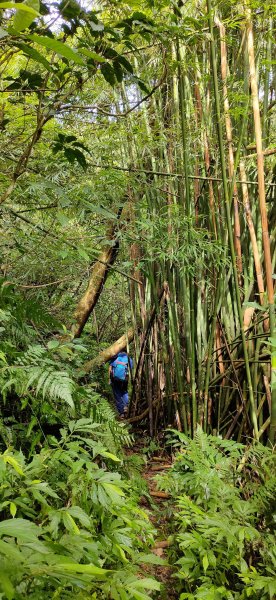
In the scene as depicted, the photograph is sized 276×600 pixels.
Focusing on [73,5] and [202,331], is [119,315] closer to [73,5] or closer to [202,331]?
[202,331]

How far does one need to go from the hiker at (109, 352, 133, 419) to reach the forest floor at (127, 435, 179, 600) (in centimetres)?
81

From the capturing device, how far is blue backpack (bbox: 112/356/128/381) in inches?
130

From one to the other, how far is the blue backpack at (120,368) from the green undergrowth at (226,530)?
1.70 m

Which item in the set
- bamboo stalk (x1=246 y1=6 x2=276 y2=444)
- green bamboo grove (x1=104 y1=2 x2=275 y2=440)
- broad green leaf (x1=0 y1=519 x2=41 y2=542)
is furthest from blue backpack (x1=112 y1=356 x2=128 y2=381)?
broad green leaf (x1=0 y1=519 x2=41 y2=542)

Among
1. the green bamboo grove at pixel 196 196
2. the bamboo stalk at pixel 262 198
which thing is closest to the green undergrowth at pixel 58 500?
the green bamboo grove at pixel 196 196

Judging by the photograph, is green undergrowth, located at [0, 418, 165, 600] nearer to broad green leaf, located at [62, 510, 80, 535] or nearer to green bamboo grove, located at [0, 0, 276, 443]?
broad green leaf, located at [62, 510, 80, 535]

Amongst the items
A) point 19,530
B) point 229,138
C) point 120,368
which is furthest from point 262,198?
point 120,368

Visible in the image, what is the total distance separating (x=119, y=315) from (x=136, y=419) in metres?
1.79

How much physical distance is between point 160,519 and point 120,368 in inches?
64.0

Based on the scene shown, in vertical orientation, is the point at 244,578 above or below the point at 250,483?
below

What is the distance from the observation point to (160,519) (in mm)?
1759

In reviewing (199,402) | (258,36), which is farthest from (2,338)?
(258,36)

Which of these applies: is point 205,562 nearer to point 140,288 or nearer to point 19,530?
point 19,530

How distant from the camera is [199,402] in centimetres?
205
